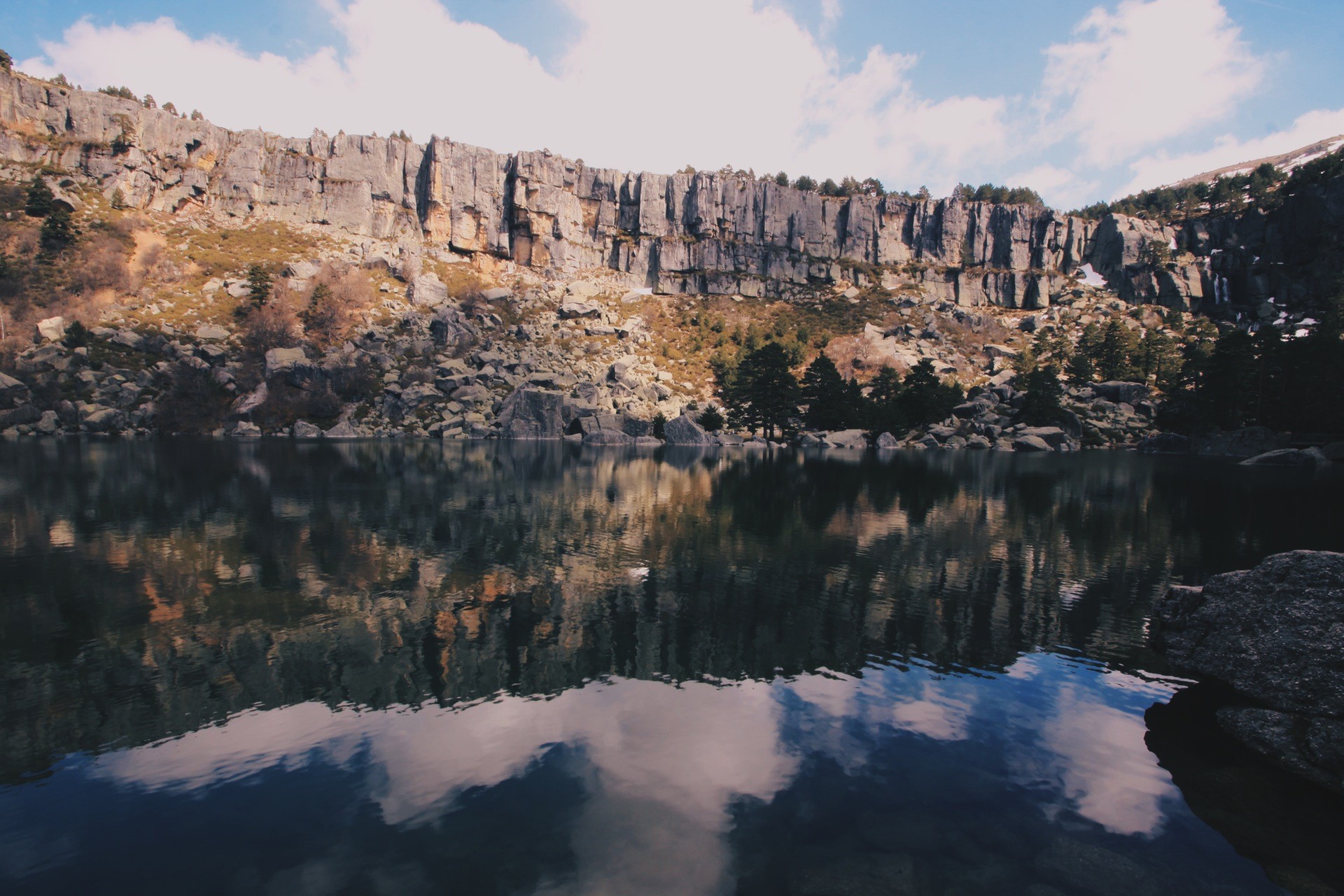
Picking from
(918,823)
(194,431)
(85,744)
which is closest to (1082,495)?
(918,823)

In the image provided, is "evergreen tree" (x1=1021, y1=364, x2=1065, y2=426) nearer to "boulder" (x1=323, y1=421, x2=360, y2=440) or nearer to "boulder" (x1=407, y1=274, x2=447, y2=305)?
"boulder" (x1=323, y1=421, x2=360, y2=440)

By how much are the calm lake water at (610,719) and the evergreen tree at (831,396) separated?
6771 cm

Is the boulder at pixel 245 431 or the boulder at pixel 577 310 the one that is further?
the boulder at pixel 577 310

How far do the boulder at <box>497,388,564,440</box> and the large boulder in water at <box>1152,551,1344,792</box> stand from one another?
271ft

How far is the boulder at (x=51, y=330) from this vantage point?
8106 centimetres

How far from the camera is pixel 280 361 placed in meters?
86.2

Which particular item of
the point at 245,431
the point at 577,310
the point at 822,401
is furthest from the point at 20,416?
the point at 822,401

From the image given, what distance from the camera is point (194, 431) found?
261 feet

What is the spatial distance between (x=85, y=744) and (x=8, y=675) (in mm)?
3910

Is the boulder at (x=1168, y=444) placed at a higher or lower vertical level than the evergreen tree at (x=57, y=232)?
lower

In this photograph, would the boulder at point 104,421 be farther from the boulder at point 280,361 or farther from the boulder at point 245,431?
the boulder at point 280,361

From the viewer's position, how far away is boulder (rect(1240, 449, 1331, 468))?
185 ft

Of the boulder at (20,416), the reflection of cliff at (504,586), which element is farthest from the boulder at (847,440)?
the boulder at (20,416)

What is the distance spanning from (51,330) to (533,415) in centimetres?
6313
